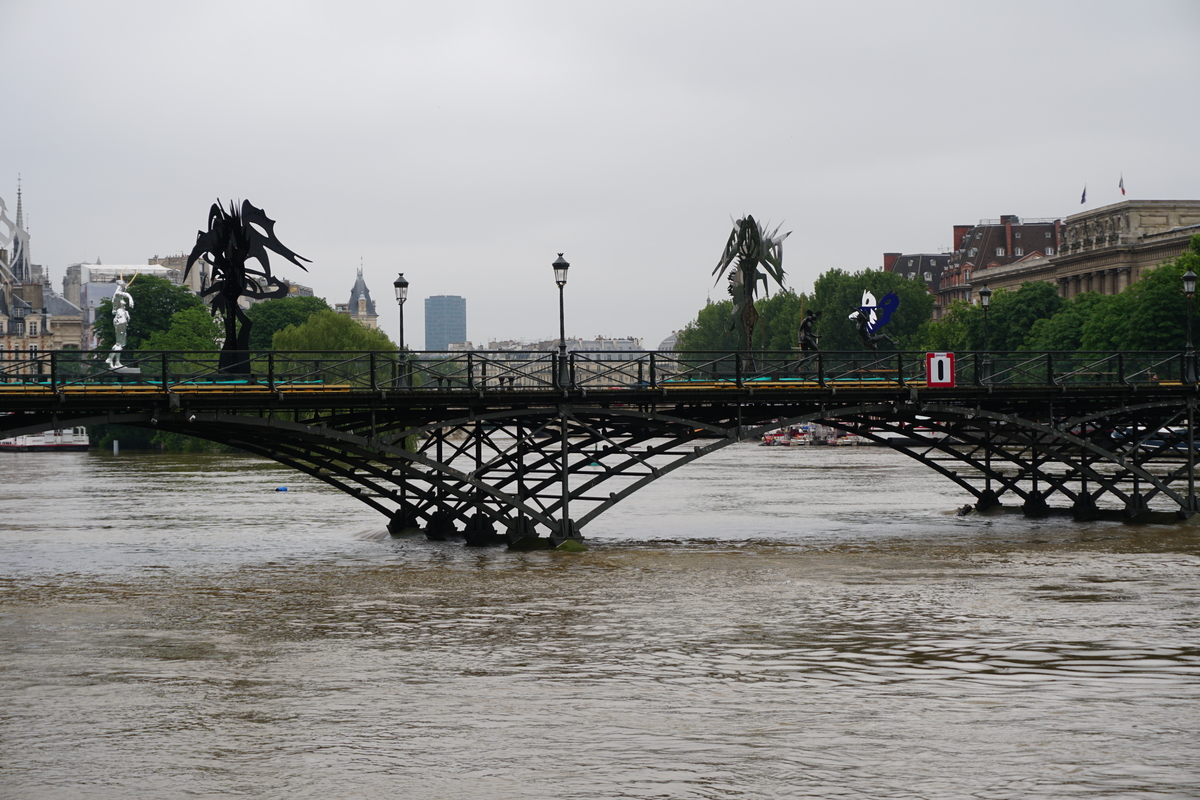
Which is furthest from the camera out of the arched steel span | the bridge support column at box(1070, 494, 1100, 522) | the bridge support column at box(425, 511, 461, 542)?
the bridge support column at box(1070, 494, 1100, 522)

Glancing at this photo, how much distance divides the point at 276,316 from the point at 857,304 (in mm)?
60371

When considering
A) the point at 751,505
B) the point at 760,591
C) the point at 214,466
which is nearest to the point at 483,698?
the point at 760,591

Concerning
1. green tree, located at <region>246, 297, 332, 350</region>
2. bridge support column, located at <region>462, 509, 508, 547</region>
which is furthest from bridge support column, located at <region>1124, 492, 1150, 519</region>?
green tree, located at <region>246, 297, 332, 350</region>

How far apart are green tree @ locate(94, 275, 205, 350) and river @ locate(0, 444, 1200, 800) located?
320 ft

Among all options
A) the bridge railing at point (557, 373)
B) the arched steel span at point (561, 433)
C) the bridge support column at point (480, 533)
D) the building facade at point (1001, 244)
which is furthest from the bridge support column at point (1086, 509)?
the building facade at point (1001, 244)

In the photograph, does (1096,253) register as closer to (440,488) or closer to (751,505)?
(751,505)

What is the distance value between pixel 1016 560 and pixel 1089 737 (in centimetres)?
2059

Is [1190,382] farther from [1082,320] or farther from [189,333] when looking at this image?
[189,333]

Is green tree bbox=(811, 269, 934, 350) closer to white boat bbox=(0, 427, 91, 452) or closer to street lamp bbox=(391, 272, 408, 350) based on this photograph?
white boat bbox=(0, 427, 91, 452)

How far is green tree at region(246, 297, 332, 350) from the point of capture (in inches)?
5930

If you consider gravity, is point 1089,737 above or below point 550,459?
below

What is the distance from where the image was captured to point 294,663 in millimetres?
24453

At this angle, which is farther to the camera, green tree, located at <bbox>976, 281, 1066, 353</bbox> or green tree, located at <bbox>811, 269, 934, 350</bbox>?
green tree, located at <bbox>811, 269, 934, 350</bbox>

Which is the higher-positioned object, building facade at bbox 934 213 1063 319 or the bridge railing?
building facade at bbox 934 213 1063 319
